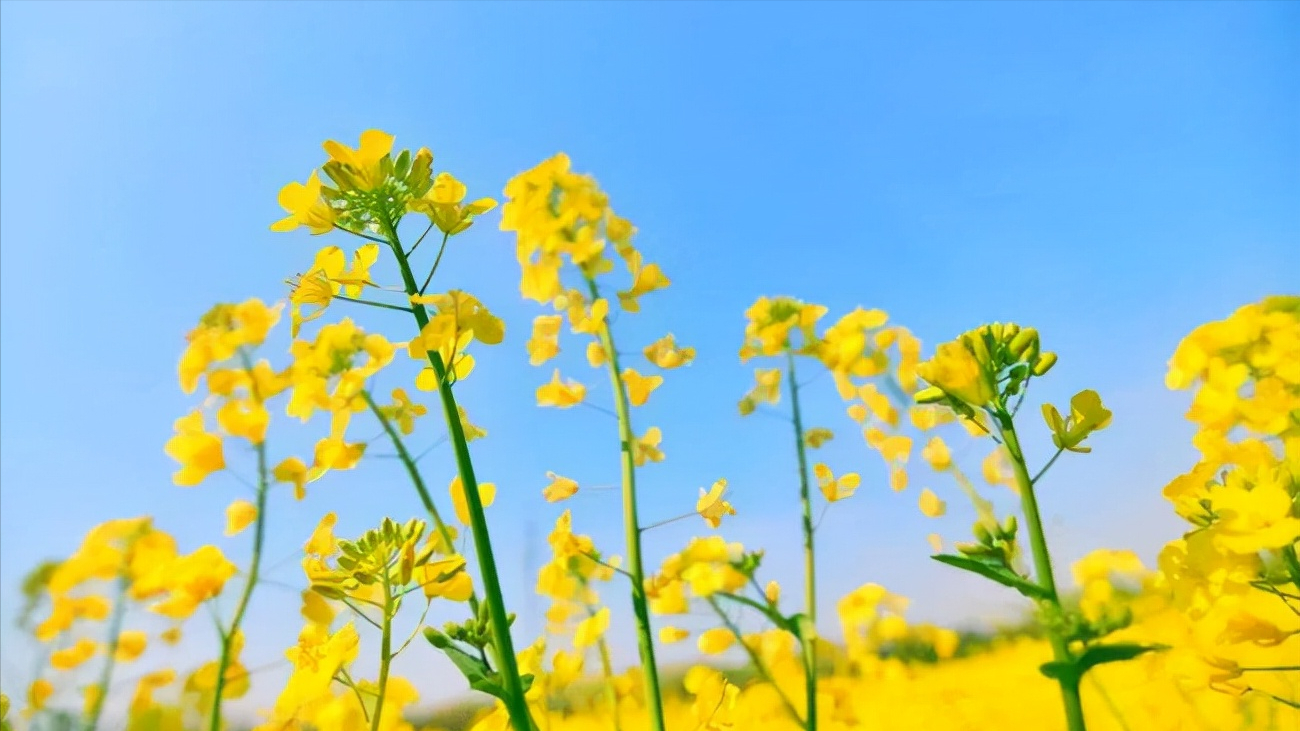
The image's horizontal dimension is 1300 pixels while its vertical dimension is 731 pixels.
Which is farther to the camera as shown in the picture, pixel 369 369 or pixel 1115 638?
pixel 1115 638

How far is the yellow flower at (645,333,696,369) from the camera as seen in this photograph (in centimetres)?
84

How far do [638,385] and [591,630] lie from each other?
0.24 metres

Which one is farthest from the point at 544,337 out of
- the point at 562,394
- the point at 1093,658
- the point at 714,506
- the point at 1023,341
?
the point at 1093,658

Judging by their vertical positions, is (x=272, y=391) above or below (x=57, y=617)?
above

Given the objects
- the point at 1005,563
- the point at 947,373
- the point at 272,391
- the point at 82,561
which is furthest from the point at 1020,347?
the point at 82,561

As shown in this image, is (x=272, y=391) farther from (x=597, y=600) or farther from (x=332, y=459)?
Answer: (x=597, y=600)

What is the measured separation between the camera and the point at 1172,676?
2.47ft

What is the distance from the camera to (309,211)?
0.61 m

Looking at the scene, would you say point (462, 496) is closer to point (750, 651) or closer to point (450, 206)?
point (450, 206)

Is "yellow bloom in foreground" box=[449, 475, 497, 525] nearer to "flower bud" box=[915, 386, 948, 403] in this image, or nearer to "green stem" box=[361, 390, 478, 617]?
"green stem" box=[361, 390, 478, 617]

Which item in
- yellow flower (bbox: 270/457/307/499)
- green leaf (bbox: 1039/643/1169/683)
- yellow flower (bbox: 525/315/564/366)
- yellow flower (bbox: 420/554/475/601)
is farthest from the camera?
yellow flower (bbox: 525/315/564/366)

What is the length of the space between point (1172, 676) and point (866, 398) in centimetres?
39

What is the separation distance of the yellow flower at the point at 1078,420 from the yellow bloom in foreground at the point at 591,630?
0.42 m

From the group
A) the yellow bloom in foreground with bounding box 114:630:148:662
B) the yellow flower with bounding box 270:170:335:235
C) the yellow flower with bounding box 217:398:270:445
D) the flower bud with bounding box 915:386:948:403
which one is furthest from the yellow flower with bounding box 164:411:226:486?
the flower bud with bounding box 915:386:948:403
